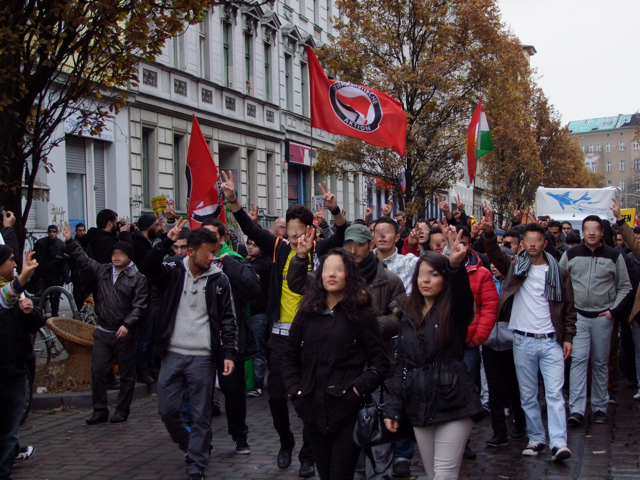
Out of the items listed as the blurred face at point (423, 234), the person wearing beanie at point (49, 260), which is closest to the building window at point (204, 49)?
the person wearing beanie at point (49, 260)

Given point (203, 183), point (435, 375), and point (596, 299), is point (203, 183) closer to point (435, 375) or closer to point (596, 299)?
point (596, 299)

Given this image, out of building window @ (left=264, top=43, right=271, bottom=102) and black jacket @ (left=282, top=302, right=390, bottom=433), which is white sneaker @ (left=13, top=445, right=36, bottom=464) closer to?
black jacket @ (left=282, top=302, right=390, bottom=433)

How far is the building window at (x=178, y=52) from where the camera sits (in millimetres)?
23484

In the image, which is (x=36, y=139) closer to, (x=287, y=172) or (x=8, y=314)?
(x=8, y=314)

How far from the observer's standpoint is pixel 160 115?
22.8m

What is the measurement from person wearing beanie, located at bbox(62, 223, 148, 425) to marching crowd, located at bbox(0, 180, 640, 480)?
0.02 metres

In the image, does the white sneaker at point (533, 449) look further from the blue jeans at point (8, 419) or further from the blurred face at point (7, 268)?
the blurred face at point (7, 268)

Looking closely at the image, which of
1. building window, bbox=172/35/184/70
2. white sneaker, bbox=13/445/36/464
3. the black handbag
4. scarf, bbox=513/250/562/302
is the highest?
building window, bbox=172/35/184/70

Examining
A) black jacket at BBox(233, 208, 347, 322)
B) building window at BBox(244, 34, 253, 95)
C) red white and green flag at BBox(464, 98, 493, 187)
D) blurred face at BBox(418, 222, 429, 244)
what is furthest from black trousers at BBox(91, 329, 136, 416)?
building window at BBox(244, 34, 253, 95)

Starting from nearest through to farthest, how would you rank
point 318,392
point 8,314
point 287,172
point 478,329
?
point 318,392, point 8,314, point 478,329, point 287,172

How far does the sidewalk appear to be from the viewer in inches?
259

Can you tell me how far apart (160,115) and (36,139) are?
1322cm

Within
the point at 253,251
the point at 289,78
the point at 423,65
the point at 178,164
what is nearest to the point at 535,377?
the point at 253,251

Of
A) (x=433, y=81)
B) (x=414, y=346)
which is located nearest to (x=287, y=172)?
(x=433, y=81)
